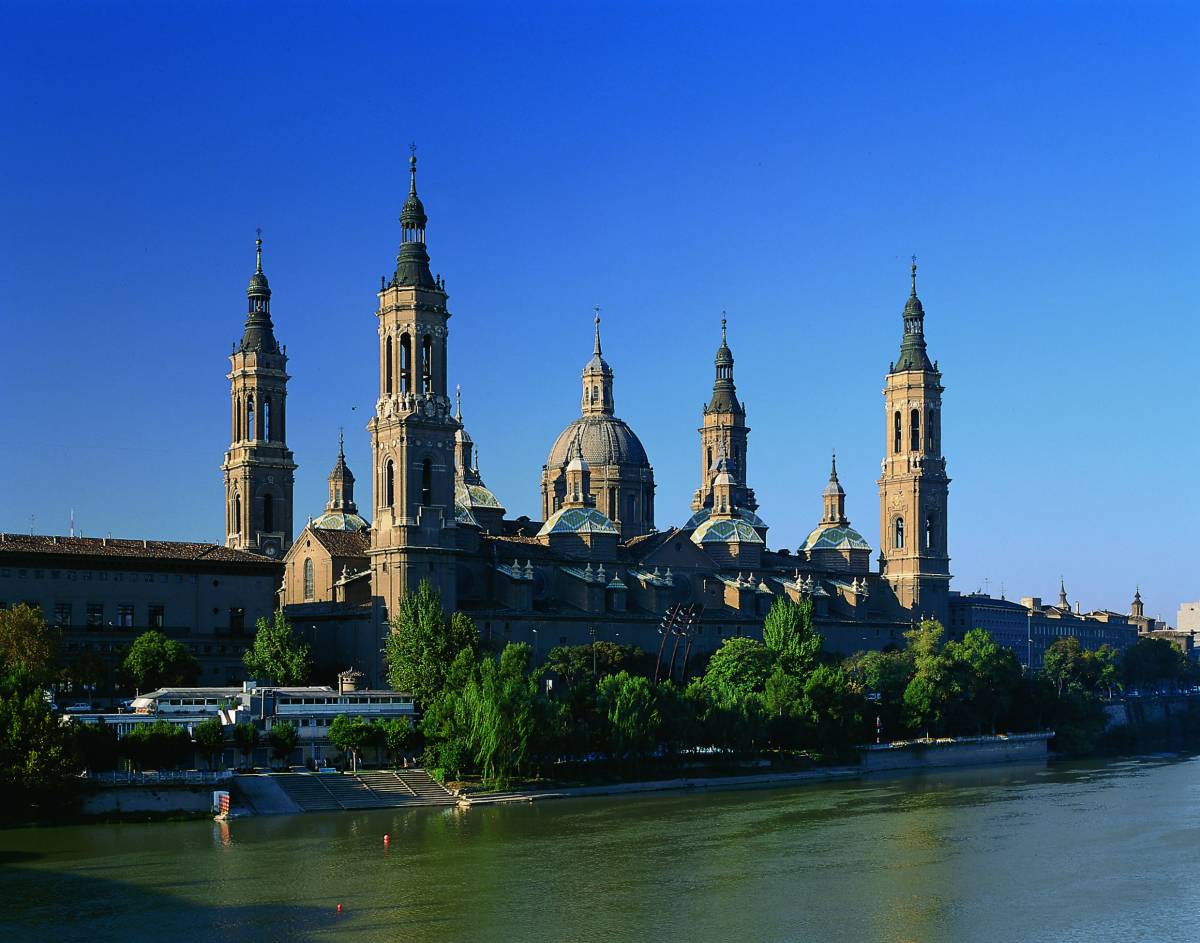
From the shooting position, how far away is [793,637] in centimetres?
11506

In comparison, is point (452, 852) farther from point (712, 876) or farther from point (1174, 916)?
point (1174, 916)

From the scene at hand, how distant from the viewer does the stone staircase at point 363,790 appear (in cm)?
8038

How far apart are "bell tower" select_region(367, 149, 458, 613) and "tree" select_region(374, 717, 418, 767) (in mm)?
20180

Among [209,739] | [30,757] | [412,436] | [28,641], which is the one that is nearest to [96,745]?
[209,739]

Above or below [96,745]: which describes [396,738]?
below

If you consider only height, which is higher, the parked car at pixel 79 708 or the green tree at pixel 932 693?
the parked car at pixel 79 708

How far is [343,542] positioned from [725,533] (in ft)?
114

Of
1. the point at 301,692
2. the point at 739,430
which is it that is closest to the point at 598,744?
the point at 301,692

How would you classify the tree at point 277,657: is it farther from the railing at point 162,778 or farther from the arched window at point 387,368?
the railing at point 162,778

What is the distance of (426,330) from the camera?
366 ft

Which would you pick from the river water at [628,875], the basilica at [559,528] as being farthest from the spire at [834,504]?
the river water at [628,875]

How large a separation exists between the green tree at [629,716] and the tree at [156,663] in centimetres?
2368

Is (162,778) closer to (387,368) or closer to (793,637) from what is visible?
(387,368)

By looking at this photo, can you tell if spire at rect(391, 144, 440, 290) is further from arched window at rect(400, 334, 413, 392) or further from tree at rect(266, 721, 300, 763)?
tree at rect(266, 721, 300, 763)
